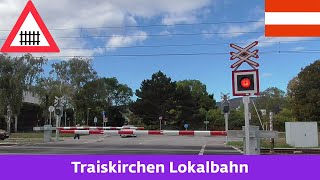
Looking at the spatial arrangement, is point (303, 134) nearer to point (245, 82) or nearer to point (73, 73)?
point (245, 82)

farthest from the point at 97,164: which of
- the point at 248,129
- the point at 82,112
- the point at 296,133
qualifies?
Answer: the point at 82,112

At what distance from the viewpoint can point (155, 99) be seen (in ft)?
308

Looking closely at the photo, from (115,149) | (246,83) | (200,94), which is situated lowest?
(115,149)

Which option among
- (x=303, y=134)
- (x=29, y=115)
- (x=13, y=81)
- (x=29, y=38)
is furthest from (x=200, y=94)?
(x=29, y=38)

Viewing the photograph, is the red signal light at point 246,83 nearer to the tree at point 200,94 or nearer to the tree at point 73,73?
the tree at point 73,73

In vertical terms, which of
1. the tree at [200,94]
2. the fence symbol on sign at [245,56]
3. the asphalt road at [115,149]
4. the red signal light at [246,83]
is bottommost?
the asphalt road at [115,149]

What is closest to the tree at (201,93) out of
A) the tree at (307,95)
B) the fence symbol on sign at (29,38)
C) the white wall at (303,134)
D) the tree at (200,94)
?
the tree at (200,94)

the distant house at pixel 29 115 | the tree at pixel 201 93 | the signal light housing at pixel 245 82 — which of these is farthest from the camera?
the tree at pixel 201 93

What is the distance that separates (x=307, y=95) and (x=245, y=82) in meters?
62.7

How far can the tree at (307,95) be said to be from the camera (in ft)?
220

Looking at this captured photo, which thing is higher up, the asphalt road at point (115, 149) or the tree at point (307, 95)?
the tree at point (307, 95)

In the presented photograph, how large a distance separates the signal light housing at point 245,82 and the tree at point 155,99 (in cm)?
8140

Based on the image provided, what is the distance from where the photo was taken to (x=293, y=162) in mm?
7109

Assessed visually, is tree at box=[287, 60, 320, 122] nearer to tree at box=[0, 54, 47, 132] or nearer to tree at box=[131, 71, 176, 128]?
tree at box=[131, 71, 176, 128]
